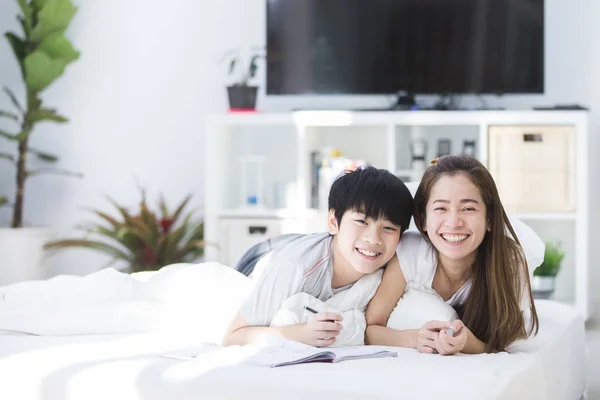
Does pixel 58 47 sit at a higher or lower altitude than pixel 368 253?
higher

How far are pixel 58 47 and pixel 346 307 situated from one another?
10.8 ft

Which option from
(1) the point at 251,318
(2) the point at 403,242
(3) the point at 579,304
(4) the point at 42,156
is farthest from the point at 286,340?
(4) the point at 42,156

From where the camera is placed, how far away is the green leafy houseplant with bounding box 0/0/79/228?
4.88 metres

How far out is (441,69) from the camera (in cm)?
467

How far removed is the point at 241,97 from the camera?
185 inches

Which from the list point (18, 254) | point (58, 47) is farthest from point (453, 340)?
point (58, 47)

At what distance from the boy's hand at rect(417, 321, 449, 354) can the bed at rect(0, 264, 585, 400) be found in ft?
0.09

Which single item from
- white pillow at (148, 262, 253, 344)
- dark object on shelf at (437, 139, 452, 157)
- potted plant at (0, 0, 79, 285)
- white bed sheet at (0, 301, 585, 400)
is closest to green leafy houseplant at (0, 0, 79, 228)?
potted plant at (0, 0, 79, 285)

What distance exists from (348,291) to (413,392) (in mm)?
567

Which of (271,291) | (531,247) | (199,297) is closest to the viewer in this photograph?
(271,291)

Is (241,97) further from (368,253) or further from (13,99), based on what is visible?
(368,253)

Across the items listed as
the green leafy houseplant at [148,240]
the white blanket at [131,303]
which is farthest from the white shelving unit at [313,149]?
the white blanket at [131,303]

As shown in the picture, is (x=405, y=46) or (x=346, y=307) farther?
(x=405, y=46)

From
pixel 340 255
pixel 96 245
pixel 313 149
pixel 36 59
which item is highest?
pixel 36 59
